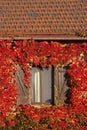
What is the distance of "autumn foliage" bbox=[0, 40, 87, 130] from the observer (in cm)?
1133

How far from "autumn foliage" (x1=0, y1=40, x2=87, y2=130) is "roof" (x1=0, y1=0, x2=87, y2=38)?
0.41 m

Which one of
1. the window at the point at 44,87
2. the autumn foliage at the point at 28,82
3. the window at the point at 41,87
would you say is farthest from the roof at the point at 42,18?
the window at the point at 41,87

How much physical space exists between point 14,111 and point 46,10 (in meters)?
3.62

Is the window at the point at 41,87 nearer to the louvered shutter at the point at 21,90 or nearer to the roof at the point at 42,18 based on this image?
the louvered shutter at the point at 21,90

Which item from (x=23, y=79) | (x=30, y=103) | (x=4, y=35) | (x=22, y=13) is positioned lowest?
(x=30, y=103)

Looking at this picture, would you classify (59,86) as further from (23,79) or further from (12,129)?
(12,129)

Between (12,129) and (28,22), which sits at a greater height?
(28,22)

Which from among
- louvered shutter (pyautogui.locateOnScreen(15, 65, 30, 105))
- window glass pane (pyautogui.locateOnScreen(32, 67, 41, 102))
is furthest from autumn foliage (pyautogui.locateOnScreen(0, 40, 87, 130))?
window glass pane (pyautogui.locateOnScreen(32, 67, 41, 102))

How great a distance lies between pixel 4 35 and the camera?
11.3 meters

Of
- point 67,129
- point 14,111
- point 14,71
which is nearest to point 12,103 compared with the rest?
point 14,111

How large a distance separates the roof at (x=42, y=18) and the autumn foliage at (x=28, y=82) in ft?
1.35

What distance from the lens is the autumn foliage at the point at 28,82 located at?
446 inches

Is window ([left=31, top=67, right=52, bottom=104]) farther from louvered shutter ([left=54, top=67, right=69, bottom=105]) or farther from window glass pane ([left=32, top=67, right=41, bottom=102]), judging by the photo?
louvered shutter ([left=54, top=67, right=69, bottom=105])

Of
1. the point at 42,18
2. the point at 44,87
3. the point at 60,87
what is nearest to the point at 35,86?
the point at 44,87
